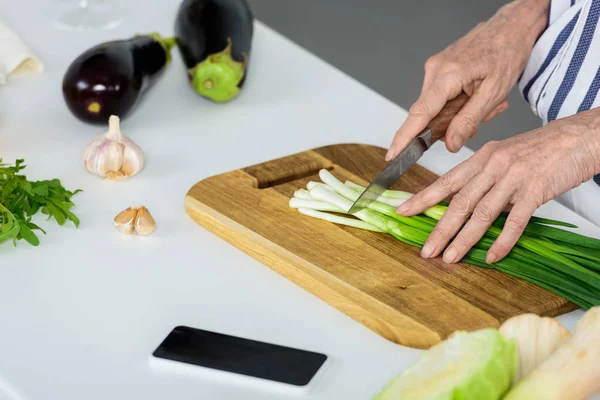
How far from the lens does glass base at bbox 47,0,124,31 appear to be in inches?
102

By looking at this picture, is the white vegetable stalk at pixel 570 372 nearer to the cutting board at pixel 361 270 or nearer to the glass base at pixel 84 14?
the cutting board at pixel 361 270

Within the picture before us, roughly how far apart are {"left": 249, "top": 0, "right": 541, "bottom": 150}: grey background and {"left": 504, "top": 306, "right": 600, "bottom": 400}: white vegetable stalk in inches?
144

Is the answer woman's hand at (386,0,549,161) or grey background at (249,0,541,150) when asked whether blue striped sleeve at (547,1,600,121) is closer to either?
woman's hand at (386,0,549,161)

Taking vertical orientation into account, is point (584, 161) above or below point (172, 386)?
above

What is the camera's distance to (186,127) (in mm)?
2127

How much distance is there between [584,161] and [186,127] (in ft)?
3.14

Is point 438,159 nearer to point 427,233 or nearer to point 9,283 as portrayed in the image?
point 427,233

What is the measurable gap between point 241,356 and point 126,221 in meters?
0.47

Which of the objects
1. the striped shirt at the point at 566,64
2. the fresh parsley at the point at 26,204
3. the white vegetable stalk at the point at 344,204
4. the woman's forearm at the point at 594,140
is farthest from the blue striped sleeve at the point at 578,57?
the fresh parsley at the point at 26,204

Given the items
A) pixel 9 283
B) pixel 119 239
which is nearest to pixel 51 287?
pixel 9 283

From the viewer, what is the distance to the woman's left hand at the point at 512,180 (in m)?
1.60

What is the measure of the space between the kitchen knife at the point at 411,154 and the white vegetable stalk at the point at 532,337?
0.63 metres

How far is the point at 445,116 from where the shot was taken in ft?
6.57

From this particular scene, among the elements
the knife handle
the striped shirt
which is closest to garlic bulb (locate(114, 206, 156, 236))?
the knife handle
